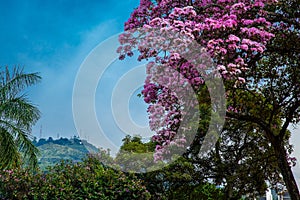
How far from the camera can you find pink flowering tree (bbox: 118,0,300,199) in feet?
15.5

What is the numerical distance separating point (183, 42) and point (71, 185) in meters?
4.72

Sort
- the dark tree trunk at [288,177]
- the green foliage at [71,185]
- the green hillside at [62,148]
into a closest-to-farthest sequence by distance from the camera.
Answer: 1. the dark tree trunk at [288,177]
2. the green foliage at [71,185]
3. the green hillside at [62,148]

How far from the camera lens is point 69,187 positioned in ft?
26.2

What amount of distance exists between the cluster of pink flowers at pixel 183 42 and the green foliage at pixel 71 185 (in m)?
2.51

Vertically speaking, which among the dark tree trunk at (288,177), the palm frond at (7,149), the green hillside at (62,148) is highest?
the green hillside at (62,148)

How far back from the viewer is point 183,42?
14.9ft

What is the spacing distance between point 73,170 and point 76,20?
3.96m

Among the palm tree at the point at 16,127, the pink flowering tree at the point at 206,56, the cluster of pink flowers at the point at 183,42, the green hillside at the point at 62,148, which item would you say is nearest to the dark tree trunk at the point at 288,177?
the pink flowering tree at the point at 206,56

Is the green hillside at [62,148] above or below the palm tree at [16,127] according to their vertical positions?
above

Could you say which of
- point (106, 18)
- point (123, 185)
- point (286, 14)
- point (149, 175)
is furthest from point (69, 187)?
point (286, 14)

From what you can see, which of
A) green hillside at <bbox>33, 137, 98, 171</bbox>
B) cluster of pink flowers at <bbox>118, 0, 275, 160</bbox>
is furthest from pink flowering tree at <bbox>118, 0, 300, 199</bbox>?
green hillside at <bbox>33, 137, 98, 171</bbox>

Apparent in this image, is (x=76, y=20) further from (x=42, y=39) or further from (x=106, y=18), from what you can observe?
(x=42, y=39)

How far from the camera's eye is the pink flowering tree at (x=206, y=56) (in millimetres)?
4734

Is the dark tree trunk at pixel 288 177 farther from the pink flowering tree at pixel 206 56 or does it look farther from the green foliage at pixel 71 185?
the green foliage at pixel 71 185
